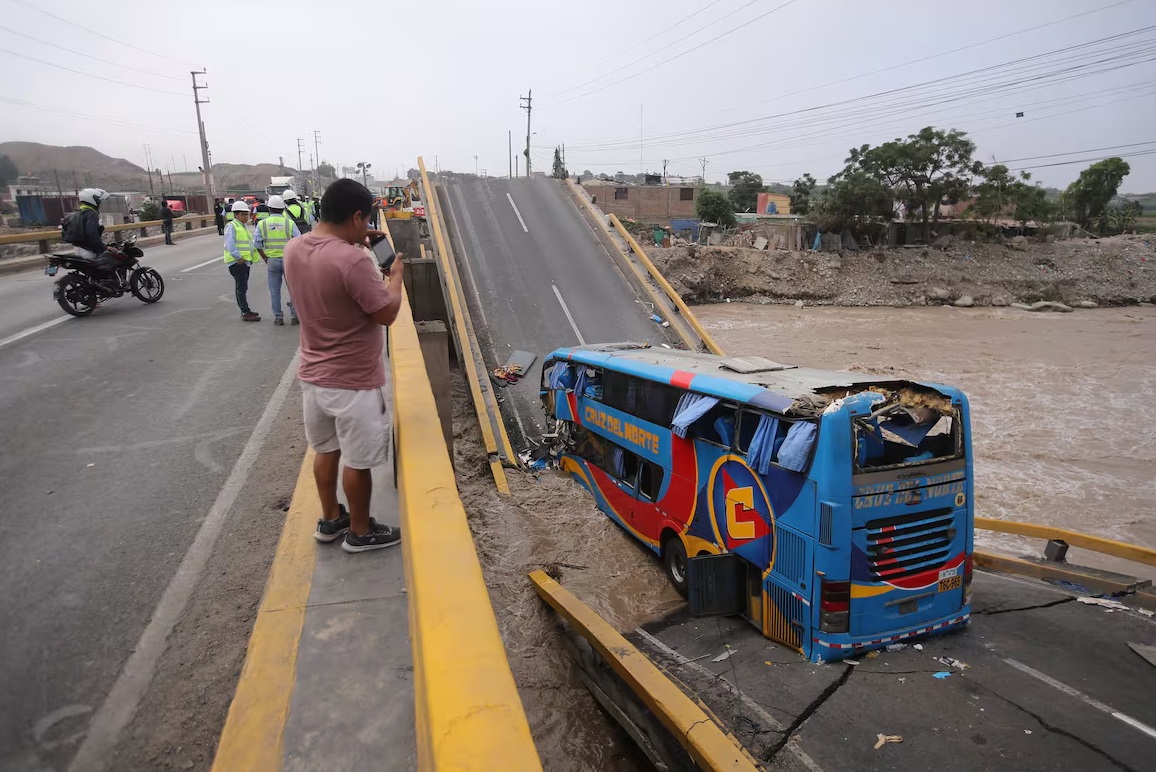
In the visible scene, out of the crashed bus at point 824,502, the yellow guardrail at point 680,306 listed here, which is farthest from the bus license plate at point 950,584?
the yellow guardrail at point 680,306

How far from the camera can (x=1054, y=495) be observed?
41.5 feet

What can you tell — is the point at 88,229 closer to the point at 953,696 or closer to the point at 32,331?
the point at 32,331

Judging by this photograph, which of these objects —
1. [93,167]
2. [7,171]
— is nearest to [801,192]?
[7,171]

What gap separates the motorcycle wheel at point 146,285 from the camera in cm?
1078

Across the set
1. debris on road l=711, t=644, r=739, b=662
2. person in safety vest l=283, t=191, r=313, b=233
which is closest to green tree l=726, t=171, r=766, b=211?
person in safety vest l=283, t=191, r=313, b=233

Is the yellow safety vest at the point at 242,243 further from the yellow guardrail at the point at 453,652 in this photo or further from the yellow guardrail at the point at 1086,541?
the yellow guardrail at the point at 1086,541

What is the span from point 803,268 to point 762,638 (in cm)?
3143

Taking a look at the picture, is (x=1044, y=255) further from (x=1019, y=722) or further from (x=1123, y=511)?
(x=1019, y=722)

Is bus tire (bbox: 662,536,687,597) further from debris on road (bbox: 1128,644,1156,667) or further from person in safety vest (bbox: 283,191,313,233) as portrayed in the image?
person in safety vest (bbox: 283,191,313,233)

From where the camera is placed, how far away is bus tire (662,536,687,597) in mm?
7634

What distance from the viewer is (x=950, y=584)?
595cm

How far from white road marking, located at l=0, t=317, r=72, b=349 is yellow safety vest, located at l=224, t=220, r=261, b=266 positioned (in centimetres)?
231

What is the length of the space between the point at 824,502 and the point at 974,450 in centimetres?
1191

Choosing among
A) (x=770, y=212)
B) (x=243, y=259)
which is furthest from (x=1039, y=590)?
(x=770, y=212)
